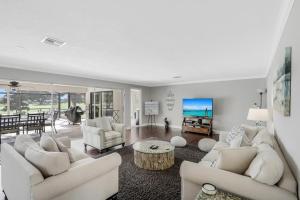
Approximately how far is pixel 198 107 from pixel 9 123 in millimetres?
6588

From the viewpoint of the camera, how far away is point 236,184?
138cm

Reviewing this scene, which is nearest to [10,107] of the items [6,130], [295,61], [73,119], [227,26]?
[6,130]

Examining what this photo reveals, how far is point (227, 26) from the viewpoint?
6.41ft

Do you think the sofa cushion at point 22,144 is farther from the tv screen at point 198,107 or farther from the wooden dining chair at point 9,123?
the tv screen at point 198,107

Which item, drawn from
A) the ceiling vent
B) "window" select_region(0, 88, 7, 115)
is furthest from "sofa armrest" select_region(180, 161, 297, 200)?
"window" select_region(0, 88, 7, 115)

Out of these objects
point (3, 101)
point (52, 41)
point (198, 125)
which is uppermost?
point (52, 41)

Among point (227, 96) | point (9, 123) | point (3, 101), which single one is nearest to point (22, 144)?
point (9, 123)

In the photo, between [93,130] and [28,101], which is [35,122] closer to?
[28,101]

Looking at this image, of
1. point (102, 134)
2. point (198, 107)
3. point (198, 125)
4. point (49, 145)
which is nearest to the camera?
point (49, 145)

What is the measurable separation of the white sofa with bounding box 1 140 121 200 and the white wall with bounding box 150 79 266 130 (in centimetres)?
Answer: 541

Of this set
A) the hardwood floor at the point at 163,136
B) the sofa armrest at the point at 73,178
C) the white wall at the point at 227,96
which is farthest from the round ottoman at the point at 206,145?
the white wall at the point at 227,96

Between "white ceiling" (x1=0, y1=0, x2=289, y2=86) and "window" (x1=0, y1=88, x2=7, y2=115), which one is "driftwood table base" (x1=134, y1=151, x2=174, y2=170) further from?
"window" (x1=0, y1=88, x2=7, y2=115)

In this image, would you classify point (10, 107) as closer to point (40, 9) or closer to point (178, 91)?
point (40, 9)

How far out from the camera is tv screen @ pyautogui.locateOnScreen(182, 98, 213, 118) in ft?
20.3
